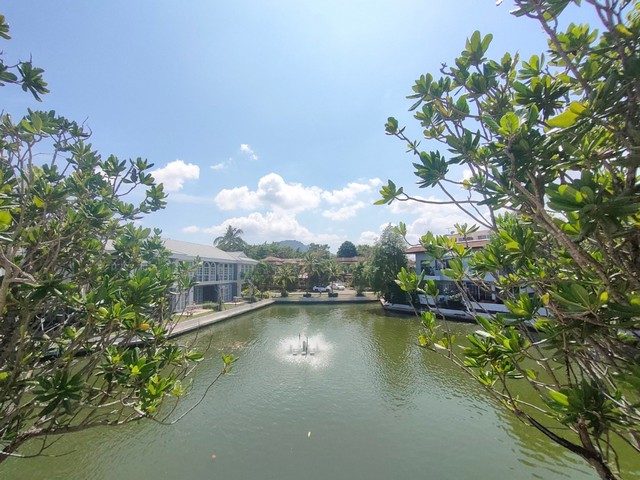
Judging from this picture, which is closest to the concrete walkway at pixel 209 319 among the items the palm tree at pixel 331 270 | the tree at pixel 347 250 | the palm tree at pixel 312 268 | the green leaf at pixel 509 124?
the palm tree at pixel 312 268

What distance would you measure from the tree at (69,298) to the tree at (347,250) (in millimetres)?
66541

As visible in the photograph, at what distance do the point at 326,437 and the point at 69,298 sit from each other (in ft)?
20.3

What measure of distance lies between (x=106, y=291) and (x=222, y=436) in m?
6.00

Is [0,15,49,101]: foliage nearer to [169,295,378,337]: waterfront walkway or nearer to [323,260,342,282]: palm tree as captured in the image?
[169,295,378,337]: waterfront walkway

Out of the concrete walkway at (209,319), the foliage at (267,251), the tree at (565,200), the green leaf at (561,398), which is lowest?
the concrete walkway at (209,319)

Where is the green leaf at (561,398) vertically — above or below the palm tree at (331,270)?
below

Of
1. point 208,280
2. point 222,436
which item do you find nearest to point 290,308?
point 208,280

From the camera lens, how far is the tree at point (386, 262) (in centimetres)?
2408

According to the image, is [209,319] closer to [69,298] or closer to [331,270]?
[69,298]

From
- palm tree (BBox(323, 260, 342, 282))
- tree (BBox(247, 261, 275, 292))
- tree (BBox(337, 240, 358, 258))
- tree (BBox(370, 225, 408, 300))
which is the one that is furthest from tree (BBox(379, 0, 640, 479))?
tree (BBox(337, 240, 358, 258))

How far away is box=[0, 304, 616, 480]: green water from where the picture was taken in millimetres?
5691

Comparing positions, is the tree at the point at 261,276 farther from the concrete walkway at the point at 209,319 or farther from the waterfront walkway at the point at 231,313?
the concrete walkway at the point at 209,319

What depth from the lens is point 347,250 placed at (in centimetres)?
7000

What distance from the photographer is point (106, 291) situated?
2260 mm
